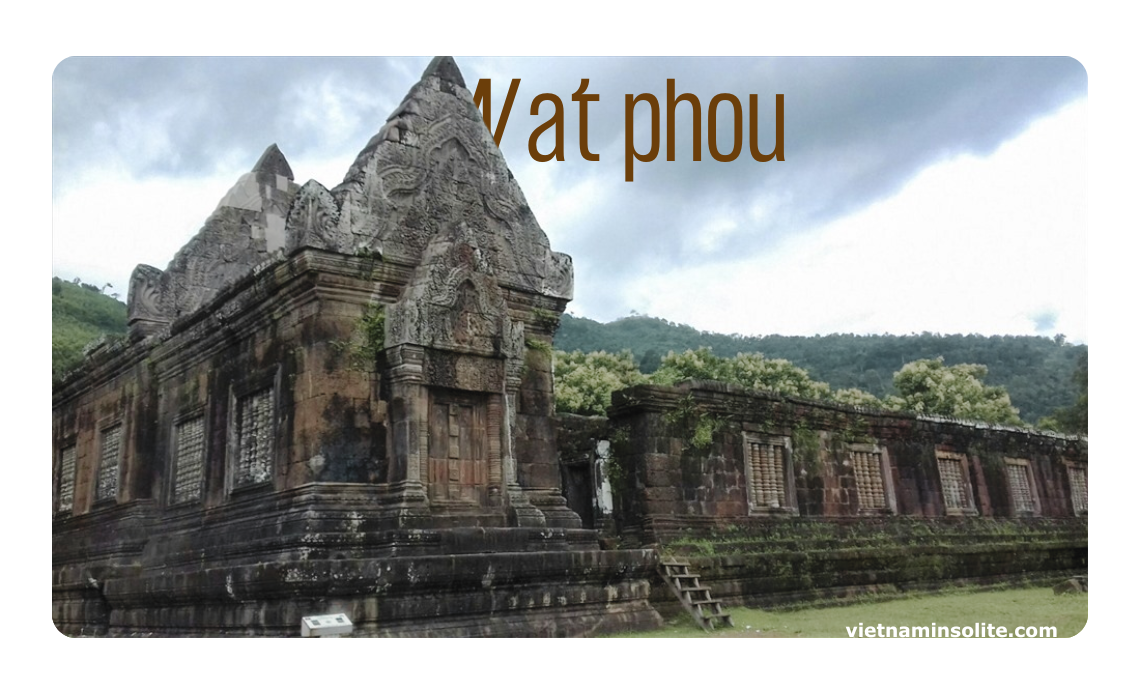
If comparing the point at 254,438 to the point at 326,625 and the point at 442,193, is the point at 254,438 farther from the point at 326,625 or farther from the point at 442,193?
the point at 326,625

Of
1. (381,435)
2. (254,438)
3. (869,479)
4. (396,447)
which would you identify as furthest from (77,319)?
(869,479)

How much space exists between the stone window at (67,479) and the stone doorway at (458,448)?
7921 mm

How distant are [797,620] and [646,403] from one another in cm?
383

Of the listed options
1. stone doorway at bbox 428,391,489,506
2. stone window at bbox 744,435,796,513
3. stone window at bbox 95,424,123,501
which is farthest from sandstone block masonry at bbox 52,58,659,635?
stone window at bbox 744,435,796,513

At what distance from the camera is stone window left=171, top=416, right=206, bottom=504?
40.4ft

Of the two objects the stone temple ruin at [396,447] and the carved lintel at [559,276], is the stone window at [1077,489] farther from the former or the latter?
the carved lintel at [559,276]

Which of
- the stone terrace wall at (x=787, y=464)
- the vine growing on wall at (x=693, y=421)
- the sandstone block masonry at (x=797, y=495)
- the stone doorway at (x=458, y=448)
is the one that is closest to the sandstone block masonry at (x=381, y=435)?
the stone doorway at (x=458, y=448)

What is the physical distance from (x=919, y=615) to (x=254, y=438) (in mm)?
8026

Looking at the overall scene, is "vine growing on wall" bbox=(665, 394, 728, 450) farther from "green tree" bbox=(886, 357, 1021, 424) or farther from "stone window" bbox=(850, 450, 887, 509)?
"green tree" bbox=(886, 357, 1021, 424)

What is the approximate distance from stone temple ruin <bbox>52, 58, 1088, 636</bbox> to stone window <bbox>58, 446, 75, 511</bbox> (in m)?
0.06

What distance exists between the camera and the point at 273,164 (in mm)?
15195

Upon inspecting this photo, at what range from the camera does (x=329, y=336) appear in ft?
34.2

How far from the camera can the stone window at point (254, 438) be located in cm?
1095

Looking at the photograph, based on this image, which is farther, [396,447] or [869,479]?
[869,479]
